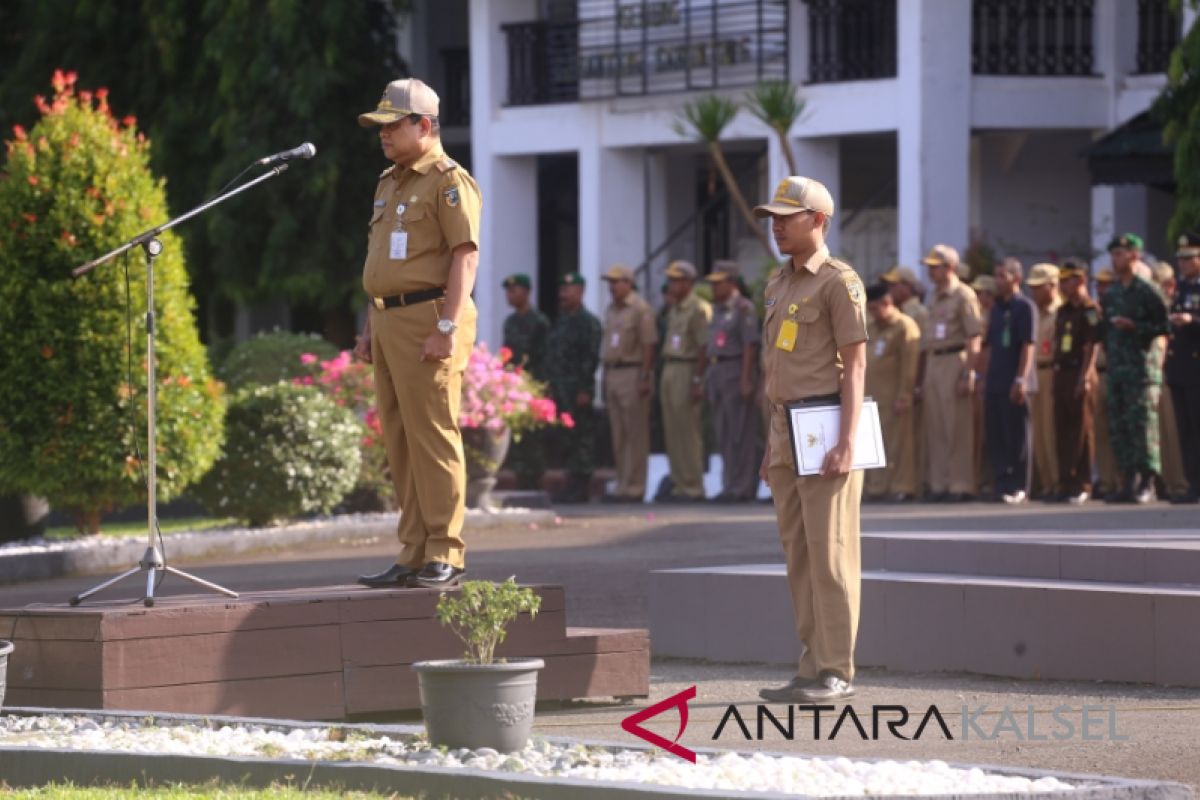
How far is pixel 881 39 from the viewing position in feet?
98.7

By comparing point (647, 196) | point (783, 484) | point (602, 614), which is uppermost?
point (647, 196)

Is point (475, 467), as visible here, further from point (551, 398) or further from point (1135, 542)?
point (1135, 542)

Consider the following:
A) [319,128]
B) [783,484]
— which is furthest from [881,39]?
[783,484]

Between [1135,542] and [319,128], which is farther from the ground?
[319,128]

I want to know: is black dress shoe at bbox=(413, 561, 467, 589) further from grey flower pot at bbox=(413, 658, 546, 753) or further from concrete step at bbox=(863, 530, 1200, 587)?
concrete step at bbox=(863, 530, 1200, 587)

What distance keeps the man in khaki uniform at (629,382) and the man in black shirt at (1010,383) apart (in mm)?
4315

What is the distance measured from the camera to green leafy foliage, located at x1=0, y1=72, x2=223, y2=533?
17.2 m

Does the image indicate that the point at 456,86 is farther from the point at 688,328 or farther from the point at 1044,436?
the point at 1044,436

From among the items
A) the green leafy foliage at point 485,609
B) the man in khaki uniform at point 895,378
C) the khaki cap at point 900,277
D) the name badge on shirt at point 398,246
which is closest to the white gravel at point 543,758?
the green leafy foliage at point 485,609

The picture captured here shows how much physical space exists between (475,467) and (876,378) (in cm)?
403

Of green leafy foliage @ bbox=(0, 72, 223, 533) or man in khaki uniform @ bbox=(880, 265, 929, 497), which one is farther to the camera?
man in khaki uniform @ bbox=(880, 265, 929, 497)

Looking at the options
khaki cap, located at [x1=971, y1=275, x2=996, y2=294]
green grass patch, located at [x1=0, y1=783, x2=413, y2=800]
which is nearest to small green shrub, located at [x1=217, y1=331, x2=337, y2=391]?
khaki cap, located at [x1=971, y1=275, x2=996, y2=294]

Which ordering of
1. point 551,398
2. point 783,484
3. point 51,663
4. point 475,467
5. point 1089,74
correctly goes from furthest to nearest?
point 1089,74, point 551,398, point 475,467, point 783,484, point 51,663

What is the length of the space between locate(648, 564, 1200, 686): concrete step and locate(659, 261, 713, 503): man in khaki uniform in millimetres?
11273
